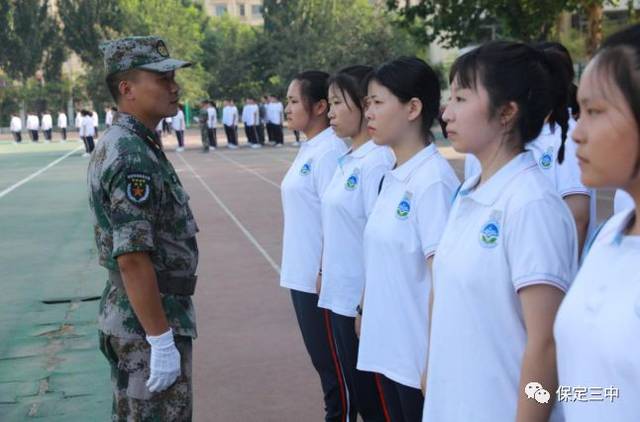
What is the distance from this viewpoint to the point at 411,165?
3.11 metres

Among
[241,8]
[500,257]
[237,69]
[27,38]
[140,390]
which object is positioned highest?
[241,8]

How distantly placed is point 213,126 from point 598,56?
2865 cm

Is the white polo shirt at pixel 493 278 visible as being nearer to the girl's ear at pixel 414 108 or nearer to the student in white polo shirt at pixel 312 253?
the girl's ear at pixel 414 108

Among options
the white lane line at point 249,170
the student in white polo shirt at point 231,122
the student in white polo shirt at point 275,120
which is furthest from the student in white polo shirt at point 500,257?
the student in white polo shirt at point 231,122

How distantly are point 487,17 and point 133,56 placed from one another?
17755 millimetres

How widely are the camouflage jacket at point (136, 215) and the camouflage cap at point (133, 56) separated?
6.6 inches

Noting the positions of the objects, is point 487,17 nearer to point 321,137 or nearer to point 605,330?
point 321,137

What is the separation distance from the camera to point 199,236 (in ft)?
36.9

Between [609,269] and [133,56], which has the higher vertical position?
[133,56]

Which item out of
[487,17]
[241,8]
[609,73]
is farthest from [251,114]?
[241,8]

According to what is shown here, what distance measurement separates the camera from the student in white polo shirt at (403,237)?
298 centimetres

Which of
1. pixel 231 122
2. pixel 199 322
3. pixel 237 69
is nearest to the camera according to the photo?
pixel 199 322

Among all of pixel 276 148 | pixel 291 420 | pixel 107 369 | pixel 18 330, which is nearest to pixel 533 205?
pixel 291 420

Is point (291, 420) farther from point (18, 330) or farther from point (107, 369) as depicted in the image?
point (18, 330)
